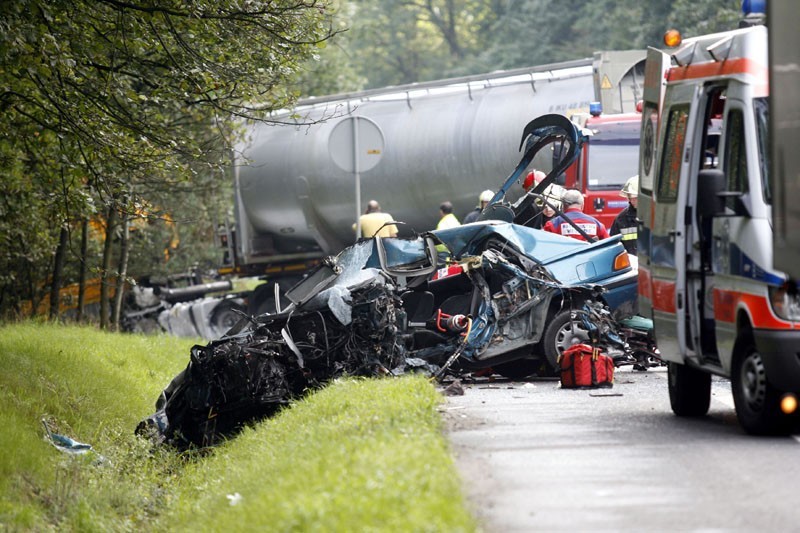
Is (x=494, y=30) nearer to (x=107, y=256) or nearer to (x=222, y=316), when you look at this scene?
(x=222, y=316)

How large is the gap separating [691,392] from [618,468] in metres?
2.57

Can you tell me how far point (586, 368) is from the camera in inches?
492

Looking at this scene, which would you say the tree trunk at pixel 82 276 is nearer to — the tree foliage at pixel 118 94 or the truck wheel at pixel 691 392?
the tree foliage at pixel 118 94

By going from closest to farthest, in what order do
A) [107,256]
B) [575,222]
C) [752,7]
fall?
[752,7] → [575,222] → [107,256]

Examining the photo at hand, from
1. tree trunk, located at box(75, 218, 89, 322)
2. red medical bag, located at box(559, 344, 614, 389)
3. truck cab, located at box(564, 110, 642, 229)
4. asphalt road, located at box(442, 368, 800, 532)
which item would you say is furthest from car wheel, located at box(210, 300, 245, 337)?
asphalt road, located at box(442, 368, 800, 532)

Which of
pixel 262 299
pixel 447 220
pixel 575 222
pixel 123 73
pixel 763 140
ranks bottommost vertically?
pixel 262 299

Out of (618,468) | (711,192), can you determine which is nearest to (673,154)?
(711,192)

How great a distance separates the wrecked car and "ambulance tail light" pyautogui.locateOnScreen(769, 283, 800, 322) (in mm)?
4683

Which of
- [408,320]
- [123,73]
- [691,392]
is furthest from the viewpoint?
[123,73]

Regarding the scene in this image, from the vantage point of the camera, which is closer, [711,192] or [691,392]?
[711,192]

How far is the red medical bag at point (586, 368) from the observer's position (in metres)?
12.5

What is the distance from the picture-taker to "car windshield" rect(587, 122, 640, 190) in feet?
65.8

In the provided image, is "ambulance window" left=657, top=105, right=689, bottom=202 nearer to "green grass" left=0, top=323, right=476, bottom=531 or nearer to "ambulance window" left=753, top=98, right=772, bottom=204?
"ambulance window" left=753, top=98, right=772, bottom=204

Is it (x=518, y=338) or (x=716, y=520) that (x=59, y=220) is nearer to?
(x=518, y=338)
